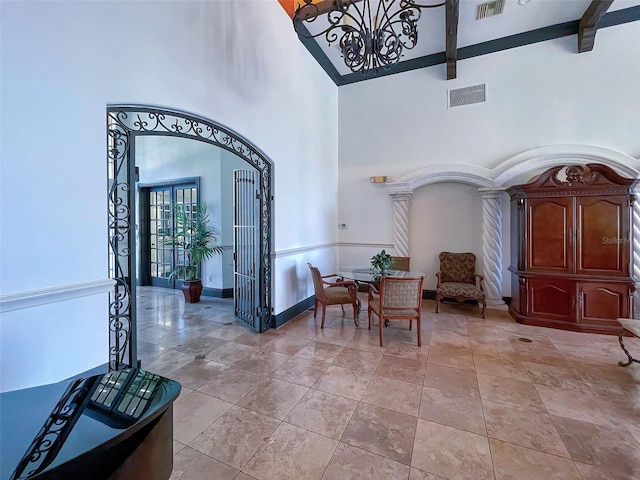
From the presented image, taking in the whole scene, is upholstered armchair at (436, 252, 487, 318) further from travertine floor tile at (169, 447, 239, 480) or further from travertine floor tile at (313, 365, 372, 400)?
travertine floor tile at (169, 447, 239, 480)

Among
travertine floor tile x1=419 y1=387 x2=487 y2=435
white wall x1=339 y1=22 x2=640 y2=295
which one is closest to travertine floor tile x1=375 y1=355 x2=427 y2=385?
travertine floor tile x1=419 y1=387 x2=487 y2=435

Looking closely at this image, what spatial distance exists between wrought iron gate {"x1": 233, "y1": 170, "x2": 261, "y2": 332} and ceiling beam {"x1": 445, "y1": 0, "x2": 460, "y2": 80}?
3682 millimetres

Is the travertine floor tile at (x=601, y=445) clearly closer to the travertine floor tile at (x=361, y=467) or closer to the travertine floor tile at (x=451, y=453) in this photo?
the travertine floor tile at (x=451, y=453)

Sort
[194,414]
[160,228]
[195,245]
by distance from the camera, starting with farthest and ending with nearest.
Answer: [160,228] < [195,245] < [194,414]

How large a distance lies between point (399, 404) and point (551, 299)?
10.9 feet

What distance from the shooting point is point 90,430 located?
984 millimetres

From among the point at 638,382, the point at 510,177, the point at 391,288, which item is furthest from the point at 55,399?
the point at 510,177

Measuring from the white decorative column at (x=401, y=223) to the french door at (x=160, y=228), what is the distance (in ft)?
15.3

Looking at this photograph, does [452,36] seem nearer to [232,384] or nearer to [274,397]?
[274,397]

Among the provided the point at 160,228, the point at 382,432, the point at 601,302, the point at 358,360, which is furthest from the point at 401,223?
the point at 160,228

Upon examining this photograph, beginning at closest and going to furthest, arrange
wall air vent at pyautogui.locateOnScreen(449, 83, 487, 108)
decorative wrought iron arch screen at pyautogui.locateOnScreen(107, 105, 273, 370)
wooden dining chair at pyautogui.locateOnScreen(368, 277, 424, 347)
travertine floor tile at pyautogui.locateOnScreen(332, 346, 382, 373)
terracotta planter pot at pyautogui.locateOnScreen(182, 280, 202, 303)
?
decorative wrought iron arch screen at pyautogui.locateOnScreen(107, 105, 273, 370) → travertine floor tile at pyautogui.locateOnScreen(332, 346, 382, 373) → wooden dining chair at pyautogui.locateOnScreen(368, 277, 424, 347) → wall air vent at pyautogui.locateOnScreen(449, 83, 487, 108) → terracotta planter pot at pyautogui.locateOnScreen(182, 280, 202, 303)

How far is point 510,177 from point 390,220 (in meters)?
2.23

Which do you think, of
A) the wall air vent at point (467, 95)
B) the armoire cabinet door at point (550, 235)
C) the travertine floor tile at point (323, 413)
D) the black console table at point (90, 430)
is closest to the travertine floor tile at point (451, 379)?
the travertine floor tile at point (323, 413)

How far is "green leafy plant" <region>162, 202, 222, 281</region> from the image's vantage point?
219 inches
